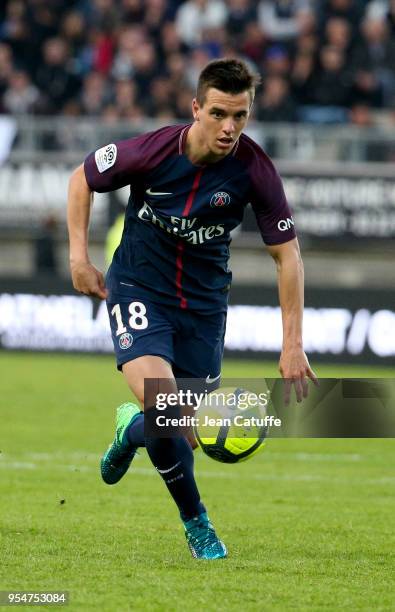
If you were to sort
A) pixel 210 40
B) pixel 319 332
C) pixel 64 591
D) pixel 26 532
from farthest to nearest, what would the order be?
pixel 210 40 < pixel 319 332 < pixel 26 532 < pixel 64 591

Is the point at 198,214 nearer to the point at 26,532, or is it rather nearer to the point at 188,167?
the point at 188,167

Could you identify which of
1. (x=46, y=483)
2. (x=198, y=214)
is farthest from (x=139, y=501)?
(x=198, y=214)

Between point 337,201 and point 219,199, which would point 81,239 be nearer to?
point 219,199

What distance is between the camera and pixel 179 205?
5961 millimetres

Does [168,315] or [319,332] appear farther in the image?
[319,332]

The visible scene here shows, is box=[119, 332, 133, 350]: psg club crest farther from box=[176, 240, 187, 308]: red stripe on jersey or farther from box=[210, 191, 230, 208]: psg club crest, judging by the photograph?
box=[210, 191, 230, 208]: psg club crest

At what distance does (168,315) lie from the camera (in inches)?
239

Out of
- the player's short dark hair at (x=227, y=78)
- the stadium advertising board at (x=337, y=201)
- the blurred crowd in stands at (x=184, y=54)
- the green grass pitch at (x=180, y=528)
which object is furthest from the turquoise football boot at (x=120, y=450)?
the blurred crowd in stands at (x=184, y=54)

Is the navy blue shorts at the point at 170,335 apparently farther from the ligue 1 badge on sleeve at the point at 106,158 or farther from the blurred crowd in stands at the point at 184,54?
the blurred crowd in stands at the point at 184,54

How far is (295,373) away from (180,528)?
1.59m

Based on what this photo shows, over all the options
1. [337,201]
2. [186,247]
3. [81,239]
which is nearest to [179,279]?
[186,247]

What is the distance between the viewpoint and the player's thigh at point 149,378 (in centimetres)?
570

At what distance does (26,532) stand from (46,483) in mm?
1906

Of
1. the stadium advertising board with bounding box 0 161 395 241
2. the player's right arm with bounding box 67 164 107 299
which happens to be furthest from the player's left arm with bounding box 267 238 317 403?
the stadium advertising board with bounding box 0 161 395 241
